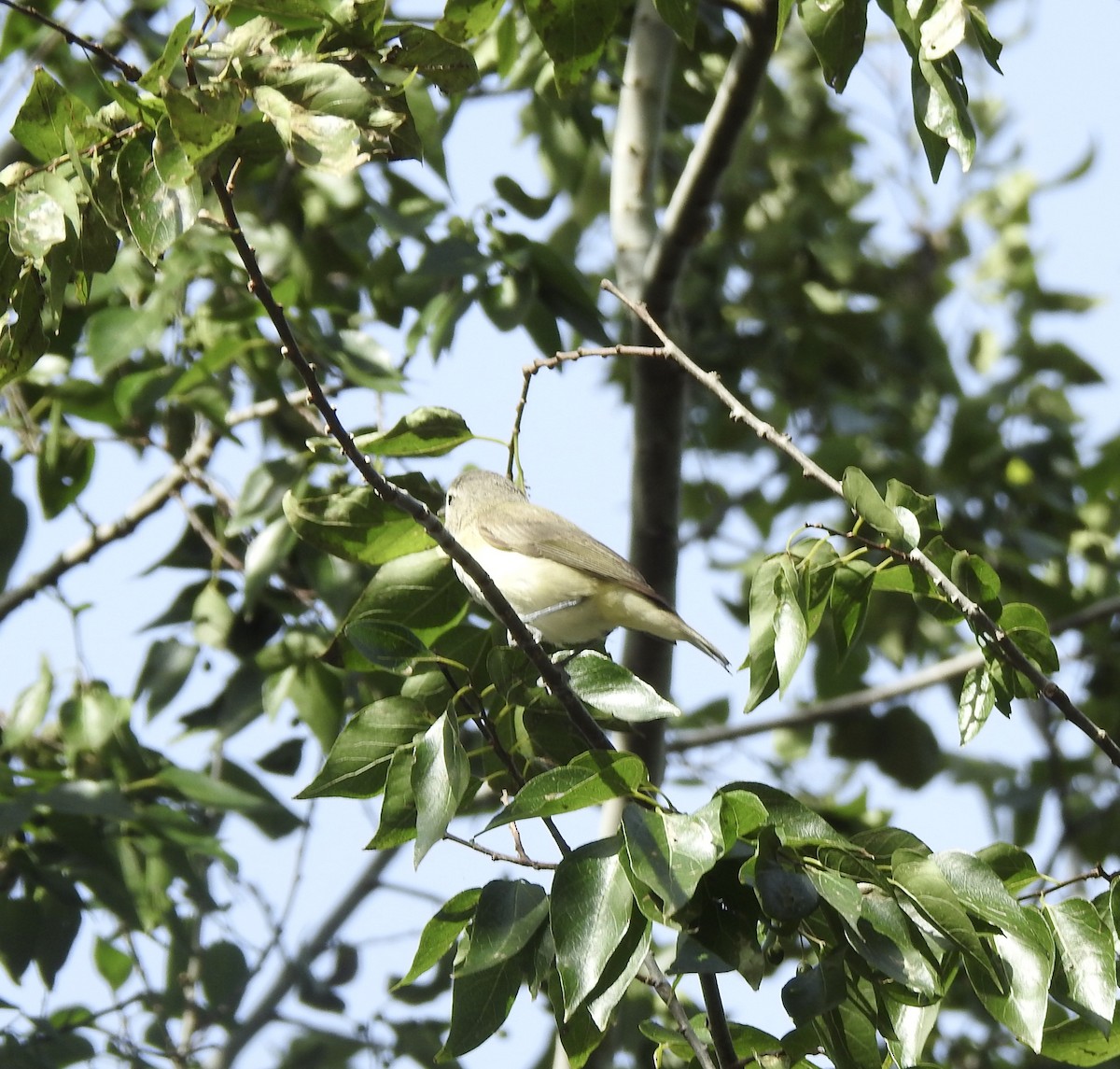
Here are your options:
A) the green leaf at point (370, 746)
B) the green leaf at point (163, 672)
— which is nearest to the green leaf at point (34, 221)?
the green leaf at point (370, 746)

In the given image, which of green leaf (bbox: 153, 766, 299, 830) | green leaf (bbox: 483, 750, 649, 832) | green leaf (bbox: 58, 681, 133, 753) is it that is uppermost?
green leaf (bbox: 58, 681, 133, 753)

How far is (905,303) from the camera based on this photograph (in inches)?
294

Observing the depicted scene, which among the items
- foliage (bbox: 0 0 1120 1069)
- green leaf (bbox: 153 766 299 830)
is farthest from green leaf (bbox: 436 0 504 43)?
green leaf (bbox: 153 766 299 830)

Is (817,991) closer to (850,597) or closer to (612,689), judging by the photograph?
(612,689)

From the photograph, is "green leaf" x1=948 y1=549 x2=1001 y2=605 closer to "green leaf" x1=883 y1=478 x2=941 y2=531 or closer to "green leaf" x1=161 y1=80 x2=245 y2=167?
"green leaf" x1=883 y1=478 x2=941 y2=531

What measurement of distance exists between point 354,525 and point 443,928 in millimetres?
918

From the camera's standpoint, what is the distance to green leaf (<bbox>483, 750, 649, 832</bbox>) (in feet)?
6.16

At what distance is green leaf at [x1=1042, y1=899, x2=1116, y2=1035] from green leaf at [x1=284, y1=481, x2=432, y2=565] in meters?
1.42

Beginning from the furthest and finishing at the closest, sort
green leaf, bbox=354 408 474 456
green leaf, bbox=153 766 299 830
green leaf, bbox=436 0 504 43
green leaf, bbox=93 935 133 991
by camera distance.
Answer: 1. green leaf, bbox=93 935 133 991
2. green leaf, bbox=153 766 299 830
3. green leaf, bbox=354 408 474 456
4. green leaf, bbox=436 0 504 43

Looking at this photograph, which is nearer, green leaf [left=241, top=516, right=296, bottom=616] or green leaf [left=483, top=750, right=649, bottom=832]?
green leaf [left=483, top=750, right=649, bottom=832]

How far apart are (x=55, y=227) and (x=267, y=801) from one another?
8.58 ft

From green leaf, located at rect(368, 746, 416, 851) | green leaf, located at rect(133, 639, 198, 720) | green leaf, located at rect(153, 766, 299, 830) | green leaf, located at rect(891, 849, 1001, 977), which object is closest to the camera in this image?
green leaf, located at rect(891, 849, 1001, 977)

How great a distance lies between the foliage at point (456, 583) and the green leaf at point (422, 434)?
0.01 metres

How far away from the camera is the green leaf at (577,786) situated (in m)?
1.88
